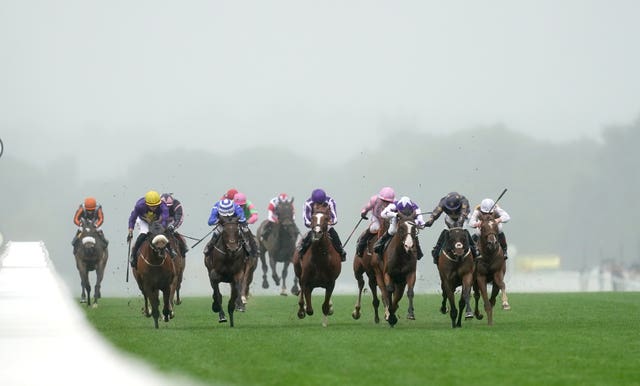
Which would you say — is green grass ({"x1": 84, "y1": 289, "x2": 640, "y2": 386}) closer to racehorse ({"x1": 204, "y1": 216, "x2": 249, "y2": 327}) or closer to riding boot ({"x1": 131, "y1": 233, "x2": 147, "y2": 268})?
racehorse ({"x1": 204, "y1": 216, "x2": 249, "y2": 327})

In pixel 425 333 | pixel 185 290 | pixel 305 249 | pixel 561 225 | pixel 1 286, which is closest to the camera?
pixel 425 333

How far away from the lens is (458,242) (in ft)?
96.6

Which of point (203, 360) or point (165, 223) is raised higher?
point (165, 223)

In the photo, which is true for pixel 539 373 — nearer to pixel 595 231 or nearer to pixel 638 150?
pixel 595 231

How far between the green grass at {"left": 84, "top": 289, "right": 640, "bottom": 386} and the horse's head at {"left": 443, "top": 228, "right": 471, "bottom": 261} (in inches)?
51.7

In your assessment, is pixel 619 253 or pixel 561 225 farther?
pixel 561 225

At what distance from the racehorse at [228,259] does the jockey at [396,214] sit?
98.0 inches

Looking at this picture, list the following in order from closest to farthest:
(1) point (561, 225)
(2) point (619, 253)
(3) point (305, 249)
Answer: (3) point (305, 249)
(2) point (619, 253)
(1) point (561, 225)

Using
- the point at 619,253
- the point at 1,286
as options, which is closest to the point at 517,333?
the point at 1,286

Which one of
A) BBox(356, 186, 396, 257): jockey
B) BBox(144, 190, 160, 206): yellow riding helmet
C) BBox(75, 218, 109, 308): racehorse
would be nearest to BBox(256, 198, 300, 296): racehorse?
BBox(75, 218, 109, 308): racehorse

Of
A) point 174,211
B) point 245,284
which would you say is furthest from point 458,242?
point 245,284

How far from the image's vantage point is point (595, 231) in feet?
575

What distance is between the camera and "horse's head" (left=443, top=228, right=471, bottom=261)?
29.5m

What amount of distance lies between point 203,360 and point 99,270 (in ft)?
68.4
